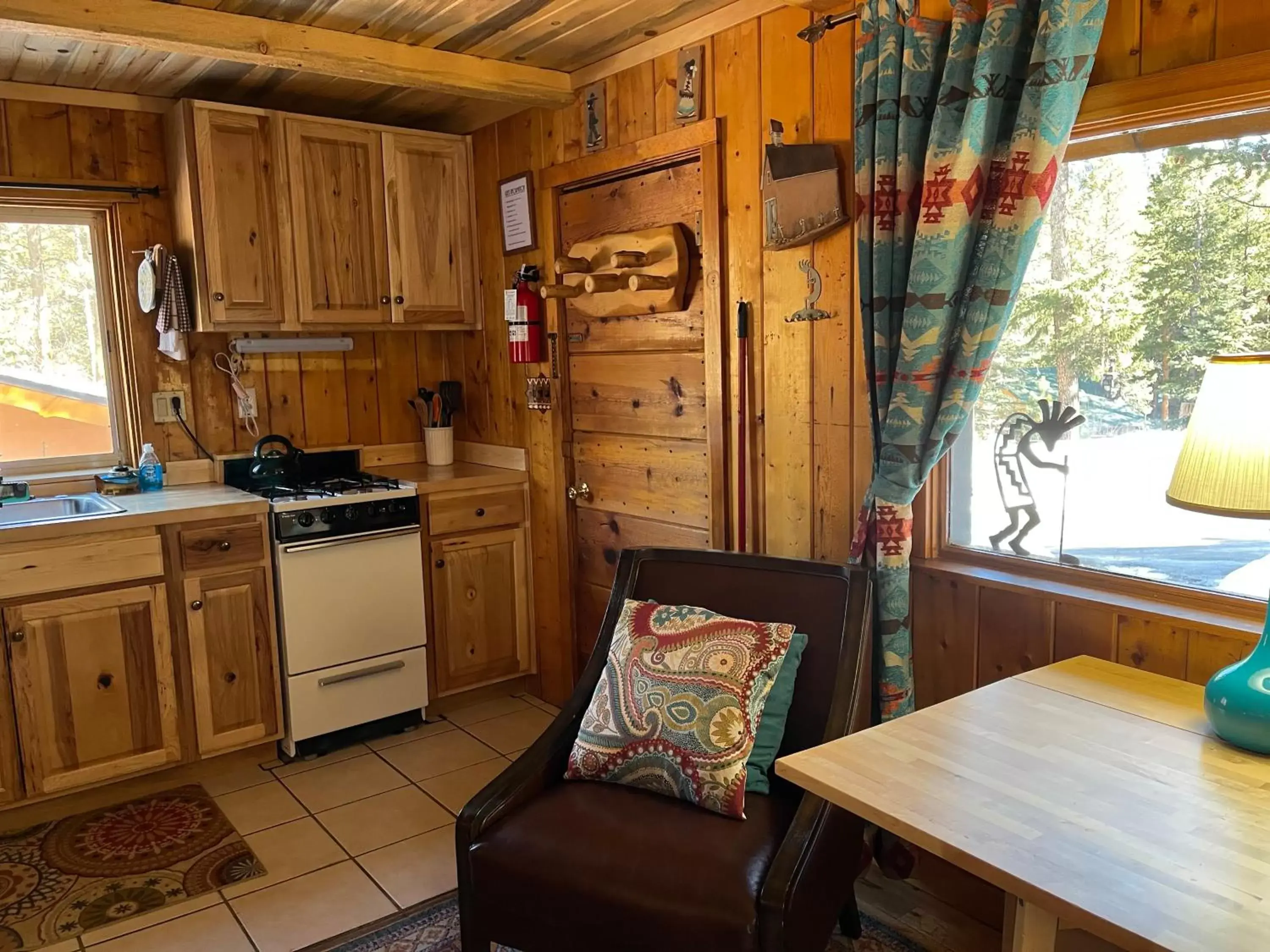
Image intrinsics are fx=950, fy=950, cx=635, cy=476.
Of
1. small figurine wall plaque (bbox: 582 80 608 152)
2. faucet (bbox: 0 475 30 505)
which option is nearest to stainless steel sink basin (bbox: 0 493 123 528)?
faucet (bbox: 0 475 30 505)

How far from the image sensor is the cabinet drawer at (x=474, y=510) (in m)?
3.49

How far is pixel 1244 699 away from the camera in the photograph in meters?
1.45

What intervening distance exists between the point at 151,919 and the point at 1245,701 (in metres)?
2.47

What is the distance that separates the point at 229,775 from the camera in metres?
3.20

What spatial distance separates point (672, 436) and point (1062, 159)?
4.66 feet

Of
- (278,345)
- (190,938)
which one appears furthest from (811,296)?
(190,938)

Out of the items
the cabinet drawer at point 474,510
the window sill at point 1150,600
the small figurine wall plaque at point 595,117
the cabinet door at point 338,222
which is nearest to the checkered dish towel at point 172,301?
the cabinet door at point 338,222

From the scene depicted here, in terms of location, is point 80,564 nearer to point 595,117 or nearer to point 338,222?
point 338,222

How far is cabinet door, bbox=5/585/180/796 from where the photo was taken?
277 centimetres

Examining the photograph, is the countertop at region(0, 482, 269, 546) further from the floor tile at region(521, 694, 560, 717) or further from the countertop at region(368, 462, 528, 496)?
the floor tile at region(521, 694, 560, 717)

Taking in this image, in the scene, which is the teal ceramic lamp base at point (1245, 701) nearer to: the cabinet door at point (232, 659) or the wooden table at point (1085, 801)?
the wooden table at point (1085, 801)

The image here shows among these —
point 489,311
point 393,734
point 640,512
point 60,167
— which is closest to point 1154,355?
point 640,512

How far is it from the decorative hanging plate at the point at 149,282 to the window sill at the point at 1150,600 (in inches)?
107

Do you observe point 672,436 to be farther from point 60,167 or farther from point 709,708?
point 60,167
